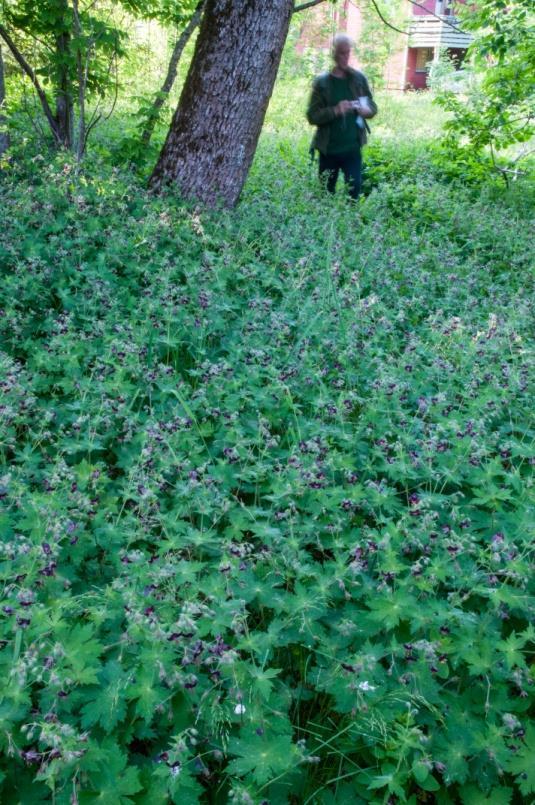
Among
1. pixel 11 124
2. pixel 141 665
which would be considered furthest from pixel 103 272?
pixel 11 124

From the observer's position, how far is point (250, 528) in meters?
2.65

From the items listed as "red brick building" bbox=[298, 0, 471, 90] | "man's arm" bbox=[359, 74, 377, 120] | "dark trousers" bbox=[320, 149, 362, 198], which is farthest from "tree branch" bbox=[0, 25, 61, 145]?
"red brick building" bbox=[298, 0, 471, 90]

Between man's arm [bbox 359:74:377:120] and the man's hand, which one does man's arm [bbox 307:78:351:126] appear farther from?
man's arm [bbox 359:74:377:120]

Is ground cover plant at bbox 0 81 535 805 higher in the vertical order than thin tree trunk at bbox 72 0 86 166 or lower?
lower

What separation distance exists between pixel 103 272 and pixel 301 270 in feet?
5.10

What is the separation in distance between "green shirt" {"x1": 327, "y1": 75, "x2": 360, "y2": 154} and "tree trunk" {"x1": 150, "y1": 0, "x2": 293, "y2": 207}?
212 cm

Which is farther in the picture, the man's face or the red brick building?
the red brick building

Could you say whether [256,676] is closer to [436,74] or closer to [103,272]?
[103,272]

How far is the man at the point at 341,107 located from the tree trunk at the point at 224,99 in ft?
6.72

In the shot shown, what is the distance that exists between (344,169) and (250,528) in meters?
7.28

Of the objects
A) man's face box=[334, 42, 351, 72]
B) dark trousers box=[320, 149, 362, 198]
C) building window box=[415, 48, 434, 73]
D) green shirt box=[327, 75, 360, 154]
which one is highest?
building window box=[415, 48, 434, 73]

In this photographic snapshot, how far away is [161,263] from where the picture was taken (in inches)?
191

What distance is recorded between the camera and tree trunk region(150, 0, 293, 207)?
6.14 m

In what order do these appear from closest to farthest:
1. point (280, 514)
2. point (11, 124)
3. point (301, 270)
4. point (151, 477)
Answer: point (280, 514)
point (151, 477)
point (301, 270)
point (11, 124)
